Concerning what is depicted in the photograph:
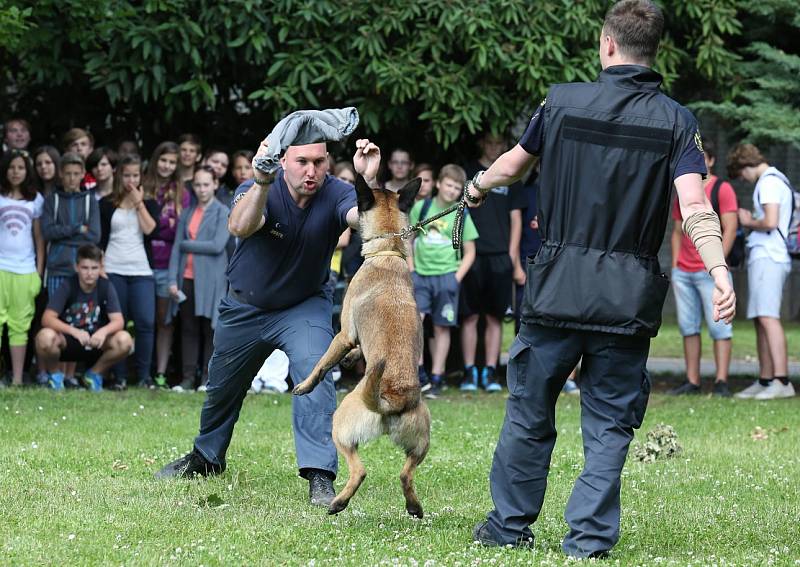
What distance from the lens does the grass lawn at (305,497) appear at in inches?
215

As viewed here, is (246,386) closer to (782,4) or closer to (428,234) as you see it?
(428,234)

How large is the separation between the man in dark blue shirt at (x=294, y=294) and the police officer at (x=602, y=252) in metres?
1.48

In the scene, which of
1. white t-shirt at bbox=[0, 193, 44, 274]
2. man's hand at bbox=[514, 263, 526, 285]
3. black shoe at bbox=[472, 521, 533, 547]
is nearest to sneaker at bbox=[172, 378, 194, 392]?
white t-shirt at bbox=[0, 193, 44, 274]

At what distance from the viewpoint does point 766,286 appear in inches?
480

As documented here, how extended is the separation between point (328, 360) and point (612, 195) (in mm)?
1796

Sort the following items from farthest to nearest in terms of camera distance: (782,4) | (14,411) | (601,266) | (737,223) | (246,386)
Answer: (782,4)
(737,223)
(14,411)
(246,386)
(601,266)

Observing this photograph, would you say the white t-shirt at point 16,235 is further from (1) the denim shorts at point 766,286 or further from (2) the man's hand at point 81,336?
(1) the denim shorts at point 766,286

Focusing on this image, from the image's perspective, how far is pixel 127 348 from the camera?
11570 mm

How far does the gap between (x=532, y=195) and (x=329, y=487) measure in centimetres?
694

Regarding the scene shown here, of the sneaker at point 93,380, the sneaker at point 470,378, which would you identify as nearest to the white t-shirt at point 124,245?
the sneaker at point 93,380

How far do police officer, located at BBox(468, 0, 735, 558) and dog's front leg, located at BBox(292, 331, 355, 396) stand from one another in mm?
1037

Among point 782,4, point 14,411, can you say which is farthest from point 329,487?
point 782,4

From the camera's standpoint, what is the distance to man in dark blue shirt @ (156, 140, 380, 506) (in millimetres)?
6699

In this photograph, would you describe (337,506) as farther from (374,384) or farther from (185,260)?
(185,260)
